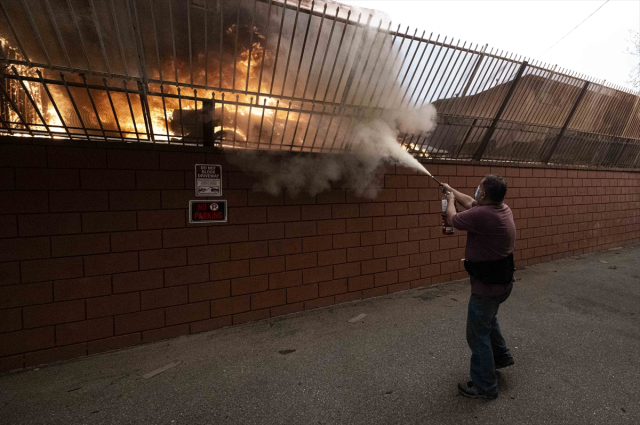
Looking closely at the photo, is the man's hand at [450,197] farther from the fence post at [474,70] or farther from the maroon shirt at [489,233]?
the fence post at [474,70]

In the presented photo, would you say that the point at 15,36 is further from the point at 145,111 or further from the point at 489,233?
the point at 489,233

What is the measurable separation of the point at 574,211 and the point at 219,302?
25.4ft

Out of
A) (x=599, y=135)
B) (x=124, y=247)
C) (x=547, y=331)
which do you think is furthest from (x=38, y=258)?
(x=599, y=135)

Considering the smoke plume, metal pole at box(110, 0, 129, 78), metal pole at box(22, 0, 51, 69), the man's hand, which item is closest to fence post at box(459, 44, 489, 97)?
the smoke plume

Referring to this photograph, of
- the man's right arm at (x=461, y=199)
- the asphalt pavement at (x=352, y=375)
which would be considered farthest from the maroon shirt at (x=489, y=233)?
the asphalt pavement at (x=352, y=375)

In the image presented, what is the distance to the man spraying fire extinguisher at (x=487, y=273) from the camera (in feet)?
8.61

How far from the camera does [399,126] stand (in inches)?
183

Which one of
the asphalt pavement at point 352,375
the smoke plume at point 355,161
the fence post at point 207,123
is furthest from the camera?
the smoke plume at point 355,161

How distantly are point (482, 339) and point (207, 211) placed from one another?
3.03 meters

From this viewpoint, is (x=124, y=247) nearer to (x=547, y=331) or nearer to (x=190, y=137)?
(x=190, y=137)

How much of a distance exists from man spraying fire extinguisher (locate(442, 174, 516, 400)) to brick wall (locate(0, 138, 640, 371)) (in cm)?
210

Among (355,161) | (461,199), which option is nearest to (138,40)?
(355,161)

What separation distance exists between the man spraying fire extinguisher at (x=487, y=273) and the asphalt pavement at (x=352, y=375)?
0.23 m

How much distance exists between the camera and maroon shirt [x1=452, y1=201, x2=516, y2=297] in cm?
263
